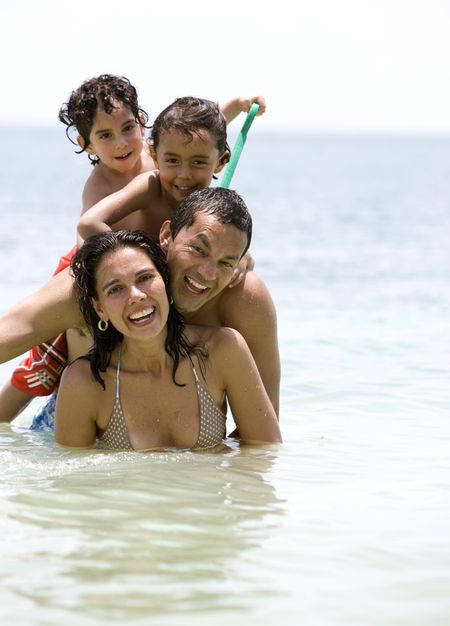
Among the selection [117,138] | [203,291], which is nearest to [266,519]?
[203,291]

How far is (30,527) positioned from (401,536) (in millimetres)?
1252

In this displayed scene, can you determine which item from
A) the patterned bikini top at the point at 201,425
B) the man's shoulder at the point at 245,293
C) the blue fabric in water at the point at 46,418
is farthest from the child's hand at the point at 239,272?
the blue fabric in water at the point at 46,418

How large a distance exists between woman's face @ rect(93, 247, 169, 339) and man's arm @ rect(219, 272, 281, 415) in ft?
1.60

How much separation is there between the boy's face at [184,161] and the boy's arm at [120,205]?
0.07 m

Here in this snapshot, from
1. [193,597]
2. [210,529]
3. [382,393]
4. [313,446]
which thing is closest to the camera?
[193,597]

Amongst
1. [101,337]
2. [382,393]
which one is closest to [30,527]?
[101,337]

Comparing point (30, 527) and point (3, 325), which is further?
point (3, 325)

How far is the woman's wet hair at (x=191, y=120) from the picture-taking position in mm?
4965

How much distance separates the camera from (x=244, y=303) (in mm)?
4961

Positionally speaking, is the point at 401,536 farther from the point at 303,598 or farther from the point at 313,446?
the point at 313,446

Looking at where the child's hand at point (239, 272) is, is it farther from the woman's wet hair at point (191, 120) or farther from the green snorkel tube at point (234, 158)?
the woman's wet hair at point (191, 120)

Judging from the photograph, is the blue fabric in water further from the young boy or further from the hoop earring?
the hoop earring

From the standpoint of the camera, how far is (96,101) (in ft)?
17.8

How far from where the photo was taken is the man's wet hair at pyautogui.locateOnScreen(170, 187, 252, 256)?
4629 millimetres
